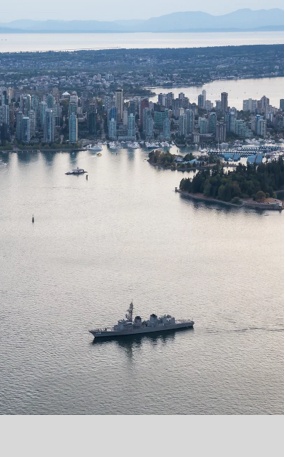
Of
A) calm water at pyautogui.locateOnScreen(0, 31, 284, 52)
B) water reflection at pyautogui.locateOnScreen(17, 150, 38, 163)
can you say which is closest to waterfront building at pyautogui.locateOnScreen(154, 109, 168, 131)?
water reflection at pyautogui.locateOnScreen(17, 150, 38, 163)

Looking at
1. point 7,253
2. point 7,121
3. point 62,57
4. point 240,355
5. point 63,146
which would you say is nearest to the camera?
point 240,355

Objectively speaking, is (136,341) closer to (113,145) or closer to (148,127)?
(113,145)

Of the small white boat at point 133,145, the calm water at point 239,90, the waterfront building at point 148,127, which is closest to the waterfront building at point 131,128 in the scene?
the waterfront building at point 148,127

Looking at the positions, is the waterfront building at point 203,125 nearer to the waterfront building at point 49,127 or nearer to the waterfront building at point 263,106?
the waterfront building at point 263,106

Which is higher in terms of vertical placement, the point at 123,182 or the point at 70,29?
the point at 70,29

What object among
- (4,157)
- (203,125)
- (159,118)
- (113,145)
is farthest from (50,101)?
(4,157)

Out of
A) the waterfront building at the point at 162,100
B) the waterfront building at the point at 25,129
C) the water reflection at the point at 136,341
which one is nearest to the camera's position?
the water reflection at the point at 136,341

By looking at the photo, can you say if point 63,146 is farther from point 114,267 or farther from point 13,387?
point 13,387

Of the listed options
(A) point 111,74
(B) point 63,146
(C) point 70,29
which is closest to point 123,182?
(B) point 63,146
